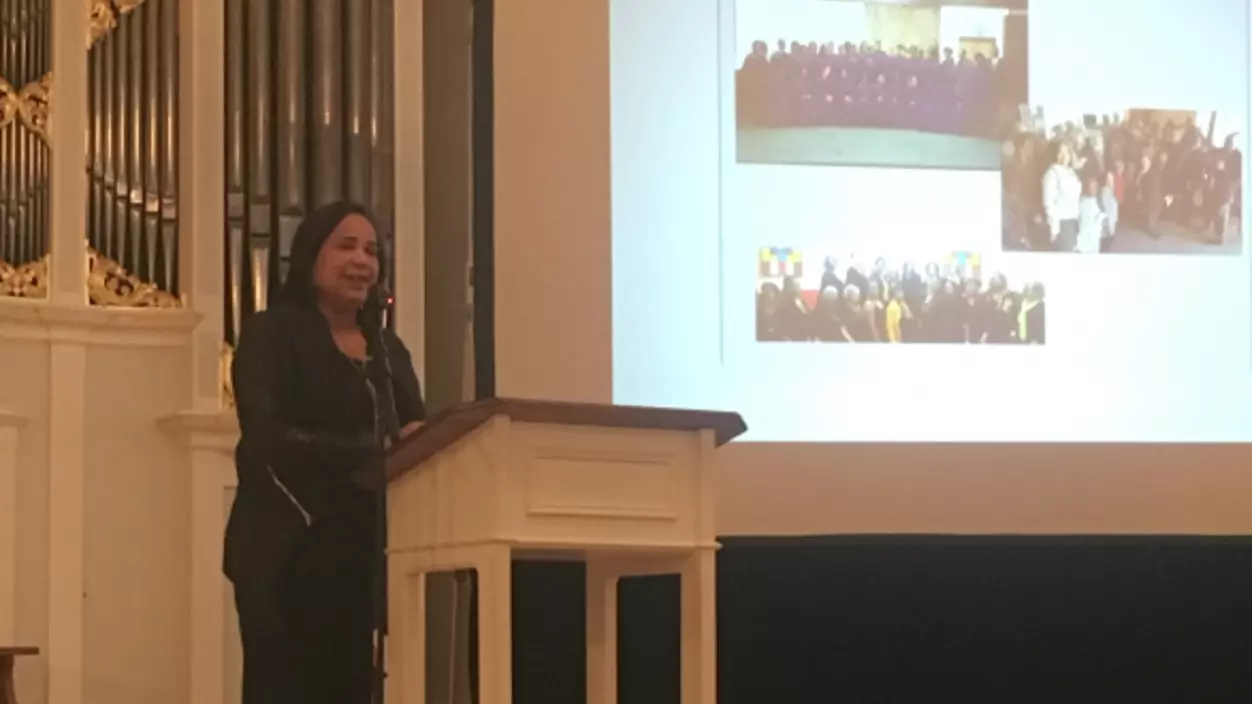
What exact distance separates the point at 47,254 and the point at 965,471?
2218 mm

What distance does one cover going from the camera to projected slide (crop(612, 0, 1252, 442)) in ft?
13.4

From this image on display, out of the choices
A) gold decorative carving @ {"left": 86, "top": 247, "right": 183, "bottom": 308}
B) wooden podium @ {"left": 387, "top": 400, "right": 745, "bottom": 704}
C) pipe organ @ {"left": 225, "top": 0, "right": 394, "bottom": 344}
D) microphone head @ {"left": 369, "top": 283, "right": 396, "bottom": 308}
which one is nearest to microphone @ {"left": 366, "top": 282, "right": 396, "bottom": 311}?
microphone head @ {"left": 369, "top": 283, "right": 396, "bottom": 308}

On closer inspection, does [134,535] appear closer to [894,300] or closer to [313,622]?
[313,622]

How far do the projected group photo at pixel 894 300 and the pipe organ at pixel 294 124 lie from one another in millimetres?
956

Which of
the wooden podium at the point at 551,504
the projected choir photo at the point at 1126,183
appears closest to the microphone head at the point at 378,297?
the wooden podium at the point at 551,504

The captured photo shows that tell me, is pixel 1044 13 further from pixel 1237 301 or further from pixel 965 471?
pixel 965 471

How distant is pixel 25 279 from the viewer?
4.00m

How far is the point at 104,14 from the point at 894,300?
6.55 ft

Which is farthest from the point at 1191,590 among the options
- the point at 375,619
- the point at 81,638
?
the point at 81,638

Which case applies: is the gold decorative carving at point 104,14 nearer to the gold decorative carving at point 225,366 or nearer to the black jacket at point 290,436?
the gold decorative carving at point 225,366

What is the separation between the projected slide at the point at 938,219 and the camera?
13.4ft

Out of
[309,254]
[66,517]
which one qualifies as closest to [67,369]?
[66,517]

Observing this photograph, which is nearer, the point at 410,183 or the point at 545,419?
the point at 545,419

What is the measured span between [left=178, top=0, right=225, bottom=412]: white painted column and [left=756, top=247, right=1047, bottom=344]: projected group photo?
4.20 ft
